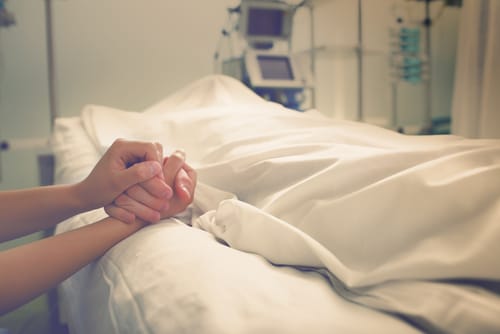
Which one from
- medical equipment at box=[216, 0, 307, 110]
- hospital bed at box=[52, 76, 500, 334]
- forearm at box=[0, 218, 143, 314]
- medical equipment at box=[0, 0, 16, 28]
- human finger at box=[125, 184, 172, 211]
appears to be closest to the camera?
hospital bed at box=[52, 76, 500, 334]

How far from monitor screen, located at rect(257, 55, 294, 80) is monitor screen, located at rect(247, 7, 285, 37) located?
15 cm

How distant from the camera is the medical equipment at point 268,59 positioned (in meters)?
1.96

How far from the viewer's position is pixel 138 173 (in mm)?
558

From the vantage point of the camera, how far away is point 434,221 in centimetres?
35

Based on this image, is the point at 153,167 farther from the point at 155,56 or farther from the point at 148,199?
the point at 155,56

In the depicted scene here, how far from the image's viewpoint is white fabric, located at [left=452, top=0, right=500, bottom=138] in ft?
6.81

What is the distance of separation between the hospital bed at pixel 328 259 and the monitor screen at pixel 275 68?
1468 mm

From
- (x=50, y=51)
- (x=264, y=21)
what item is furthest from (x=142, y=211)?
(x=264, y=21)

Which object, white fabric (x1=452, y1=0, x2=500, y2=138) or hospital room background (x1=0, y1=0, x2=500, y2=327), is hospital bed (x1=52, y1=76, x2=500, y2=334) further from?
white fabric (x1=452, y1=0, x2=500, y2=138)

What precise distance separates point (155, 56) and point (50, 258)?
214cm

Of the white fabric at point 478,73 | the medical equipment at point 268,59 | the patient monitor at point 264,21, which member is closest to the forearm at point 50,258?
the medical equipment at point 268,59

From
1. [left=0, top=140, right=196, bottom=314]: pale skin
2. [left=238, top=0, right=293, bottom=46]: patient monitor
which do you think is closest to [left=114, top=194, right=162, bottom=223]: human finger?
[left=0, top=140, right=196, bottom=314]: pale skin

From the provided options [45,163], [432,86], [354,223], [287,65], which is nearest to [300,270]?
[354,223]

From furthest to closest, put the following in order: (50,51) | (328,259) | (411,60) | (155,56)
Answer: (411,60) < (155,56) < (50,51) < (328,259)
